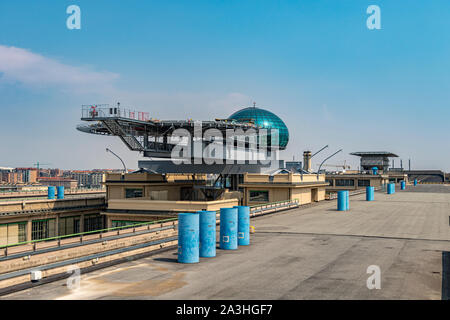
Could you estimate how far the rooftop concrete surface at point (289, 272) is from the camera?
1357cm

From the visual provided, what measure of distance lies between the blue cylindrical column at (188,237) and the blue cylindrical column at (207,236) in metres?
0.88

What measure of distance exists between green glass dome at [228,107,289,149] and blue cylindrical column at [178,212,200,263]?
→ 62452 millimetres

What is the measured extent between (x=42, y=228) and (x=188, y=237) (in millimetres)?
36974

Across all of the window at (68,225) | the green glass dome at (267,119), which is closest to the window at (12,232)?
the window at (68,225)

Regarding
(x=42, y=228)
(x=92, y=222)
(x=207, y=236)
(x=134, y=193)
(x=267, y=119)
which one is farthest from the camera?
(x=267, y=119)

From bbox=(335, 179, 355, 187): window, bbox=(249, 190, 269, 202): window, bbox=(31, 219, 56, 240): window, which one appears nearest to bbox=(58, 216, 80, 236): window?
bbox=(31, 219, 56, 240): window

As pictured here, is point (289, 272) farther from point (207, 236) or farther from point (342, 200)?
point (342, 200)

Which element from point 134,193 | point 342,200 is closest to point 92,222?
point 134,193

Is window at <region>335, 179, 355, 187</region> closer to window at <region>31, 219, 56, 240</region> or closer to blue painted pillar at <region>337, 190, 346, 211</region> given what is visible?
blue painted pillar at <region>337, 190, 346, 211</region>

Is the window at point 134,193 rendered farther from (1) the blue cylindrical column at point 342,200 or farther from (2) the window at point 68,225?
(1) the blue cylindrical column at point 342,200

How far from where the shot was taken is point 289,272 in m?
16.6

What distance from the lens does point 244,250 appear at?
21484 millimetres

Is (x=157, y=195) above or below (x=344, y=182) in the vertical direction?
above
